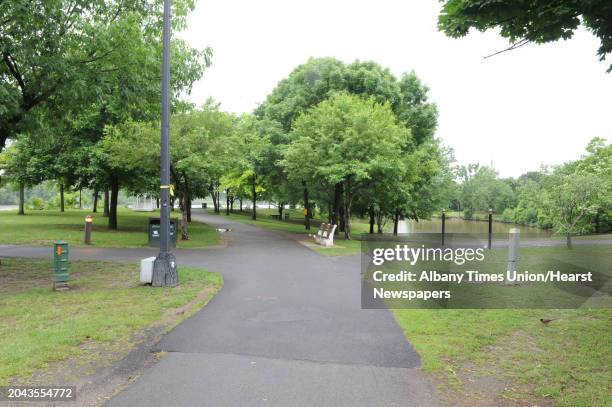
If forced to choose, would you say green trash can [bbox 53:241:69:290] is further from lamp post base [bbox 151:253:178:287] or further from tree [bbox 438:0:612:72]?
tree [bbox 438:0:612:72]

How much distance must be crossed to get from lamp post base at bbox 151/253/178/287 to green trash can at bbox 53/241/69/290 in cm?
164

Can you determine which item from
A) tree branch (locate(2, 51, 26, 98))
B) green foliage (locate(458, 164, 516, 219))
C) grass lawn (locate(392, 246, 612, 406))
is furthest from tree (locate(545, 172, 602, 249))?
green foliage (locate(458, 164, 516, 219))

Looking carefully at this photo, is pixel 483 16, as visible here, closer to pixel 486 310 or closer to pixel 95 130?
pixel 486 310

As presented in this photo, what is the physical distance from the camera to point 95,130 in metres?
21.6

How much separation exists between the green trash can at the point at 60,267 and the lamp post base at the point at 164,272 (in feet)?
5.37

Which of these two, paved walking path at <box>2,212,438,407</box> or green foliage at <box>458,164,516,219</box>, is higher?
green foliage at <box>458,164,516,219</box>

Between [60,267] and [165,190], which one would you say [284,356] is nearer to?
[165,190]

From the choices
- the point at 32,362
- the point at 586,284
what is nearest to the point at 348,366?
the point at 32,362

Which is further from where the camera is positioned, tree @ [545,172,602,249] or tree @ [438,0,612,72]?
tree @ [545,172,602,249]

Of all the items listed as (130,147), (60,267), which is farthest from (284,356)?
(130,147)

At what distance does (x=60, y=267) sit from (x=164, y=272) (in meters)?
1.94

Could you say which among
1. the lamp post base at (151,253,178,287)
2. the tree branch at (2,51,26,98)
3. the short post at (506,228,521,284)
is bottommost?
the lamp post base at (151,253,178,287)

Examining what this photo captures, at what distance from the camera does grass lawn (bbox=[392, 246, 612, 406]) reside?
4.17m

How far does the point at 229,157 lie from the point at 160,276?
9841mm
